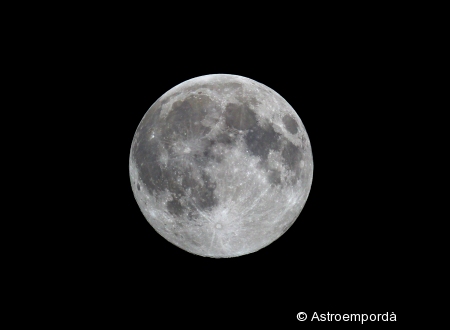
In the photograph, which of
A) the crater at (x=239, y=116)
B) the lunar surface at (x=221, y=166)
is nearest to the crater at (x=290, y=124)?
the lunar surface at (x=221, y=166)

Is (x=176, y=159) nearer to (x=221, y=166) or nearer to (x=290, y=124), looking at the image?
(x=221, y=166)

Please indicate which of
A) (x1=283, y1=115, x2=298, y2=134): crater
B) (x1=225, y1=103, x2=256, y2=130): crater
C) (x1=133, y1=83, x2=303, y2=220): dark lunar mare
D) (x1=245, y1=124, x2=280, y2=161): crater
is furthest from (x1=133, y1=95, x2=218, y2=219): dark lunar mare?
(x1=283, y1=115, x2=298, y2=134): crater

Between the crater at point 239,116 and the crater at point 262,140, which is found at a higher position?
the crater at point 239,116

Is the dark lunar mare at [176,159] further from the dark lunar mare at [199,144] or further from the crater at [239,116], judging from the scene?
the crater at [239,116]

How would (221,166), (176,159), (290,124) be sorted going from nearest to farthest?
(221,166), (176,159), (290,124)

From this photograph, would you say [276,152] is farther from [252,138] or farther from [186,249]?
[186,249]

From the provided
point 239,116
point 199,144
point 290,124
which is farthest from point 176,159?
point 290,124

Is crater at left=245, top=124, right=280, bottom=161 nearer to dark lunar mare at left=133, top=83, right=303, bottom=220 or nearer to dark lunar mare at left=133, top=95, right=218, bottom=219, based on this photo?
dark lunar mare at left=133, top=83, right=303, bottom=220

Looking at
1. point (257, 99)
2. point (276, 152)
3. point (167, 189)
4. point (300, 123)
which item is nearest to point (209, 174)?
point (167, 189)
